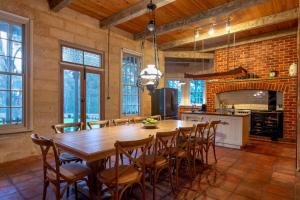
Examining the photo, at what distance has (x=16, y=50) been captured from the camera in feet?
11.6

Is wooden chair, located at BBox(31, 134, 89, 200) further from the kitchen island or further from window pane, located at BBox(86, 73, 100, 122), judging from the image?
the kitchen island

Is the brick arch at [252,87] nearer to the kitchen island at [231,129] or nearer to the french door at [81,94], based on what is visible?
the kitchen island at [231,129]

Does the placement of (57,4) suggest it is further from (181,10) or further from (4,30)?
(181,10)

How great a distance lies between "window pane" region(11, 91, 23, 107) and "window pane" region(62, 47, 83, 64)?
116 centimetres

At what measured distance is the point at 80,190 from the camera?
2324 millimetres

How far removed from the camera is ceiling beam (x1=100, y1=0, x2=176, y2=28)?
140 inches

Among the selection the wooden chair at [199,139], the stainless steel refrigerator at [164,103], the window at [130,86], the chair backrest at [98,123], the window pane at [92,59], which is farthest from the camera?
the stainless steel refrigerator at [164,103]

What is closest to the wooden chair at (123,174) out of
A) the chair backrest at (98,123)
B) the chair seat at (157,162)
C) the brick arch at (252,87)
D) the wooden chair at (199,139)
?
the chair seat at (157,162)

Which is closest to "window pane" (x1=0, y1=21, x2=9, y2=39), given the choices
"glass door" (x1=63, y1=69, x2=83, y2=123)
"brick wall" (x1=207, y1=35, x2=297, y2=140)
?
"glass door" (x1=63, y1=69, x2=83, y2=123)

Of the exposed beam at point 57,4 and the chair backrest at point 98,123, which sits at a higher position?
the exposed beam at point 57,4

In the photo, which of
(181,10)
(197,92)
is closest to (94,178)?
(181,10)

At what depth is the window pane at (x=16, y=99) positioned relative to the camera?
139 inches

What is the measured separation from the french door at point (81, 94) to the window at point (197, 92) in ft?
16.2

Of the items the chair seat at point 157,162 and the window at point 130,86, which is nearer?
the chair seat at point 157,162
